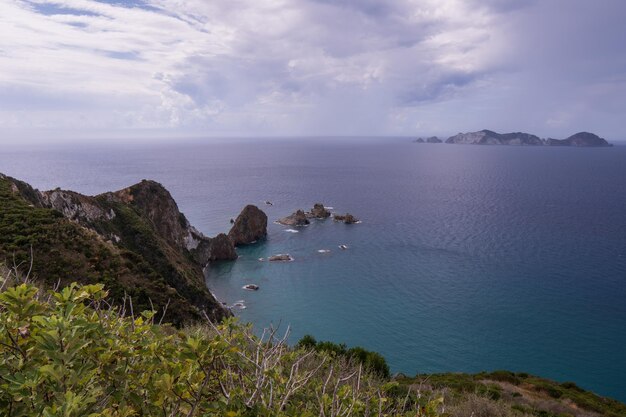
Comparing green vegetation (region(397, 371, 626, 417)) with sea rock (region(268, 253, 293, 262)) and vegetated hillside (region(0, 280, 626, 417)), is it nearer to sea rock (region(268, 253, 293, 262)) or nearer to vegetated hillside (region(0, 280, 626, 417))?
vegetated hillside (region(0, 280, 626, 417))

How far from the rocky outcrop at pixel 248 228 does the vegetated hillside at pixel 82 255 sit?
3602cm

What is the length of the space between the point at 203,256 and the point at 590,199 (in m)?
147

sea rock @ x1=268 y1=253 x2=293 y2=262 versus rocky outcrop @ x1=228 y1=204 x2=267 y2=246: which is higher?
rocky outcrop @ x1=228 y1=204 x2=267 y2=246

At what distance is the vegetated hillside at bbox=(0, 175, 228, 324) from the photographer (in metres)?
36.8

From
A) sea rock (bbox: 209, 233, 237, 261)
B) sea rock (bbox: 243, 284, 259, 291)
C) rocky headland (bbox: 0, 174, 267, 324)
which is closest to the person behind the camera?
rocky headland (bbox: 0, 174, 267, 324)

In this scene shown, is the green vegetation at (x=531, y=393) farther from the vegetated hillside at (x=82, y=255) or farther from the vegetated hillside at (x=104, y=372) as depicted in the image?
the vegetated hillside at (x=104, y=372)

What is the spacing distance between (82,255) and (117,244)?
1896cm

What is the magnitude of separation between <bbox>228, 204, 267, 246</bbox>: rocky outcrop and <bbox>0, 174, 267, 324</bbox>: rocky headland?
7524 mm

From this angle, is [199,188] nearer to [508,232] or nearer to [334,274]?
[334,274]

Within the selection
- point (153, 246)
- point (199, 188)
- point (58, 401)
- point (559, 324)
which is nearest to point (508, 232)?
point (559, 324)

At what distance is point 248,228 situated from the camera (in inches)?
3834

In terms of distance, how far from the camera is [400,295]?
68.0 m

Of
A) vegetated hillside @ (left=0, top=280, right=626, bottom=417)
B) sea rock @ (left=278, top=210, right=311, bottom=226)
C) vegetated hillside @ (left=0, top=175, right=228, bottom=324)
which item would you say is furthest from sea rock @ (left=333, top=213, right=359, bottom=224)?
vegetated hillside @ (left=0, top=280, right=626, bottom=417)

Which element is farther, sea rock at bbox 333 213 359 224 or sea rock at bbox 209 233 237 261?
sea rock at bbox 333 213 359 224
